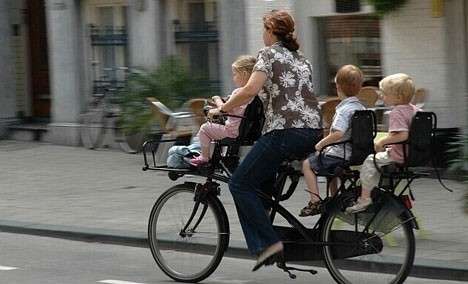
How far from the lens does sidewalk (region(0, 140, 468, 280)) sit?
379 inches

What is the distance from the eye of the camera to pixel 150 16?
17203 millimetres

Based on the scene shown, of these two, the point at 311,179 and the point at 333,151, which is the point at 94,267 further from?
the point at 333,151

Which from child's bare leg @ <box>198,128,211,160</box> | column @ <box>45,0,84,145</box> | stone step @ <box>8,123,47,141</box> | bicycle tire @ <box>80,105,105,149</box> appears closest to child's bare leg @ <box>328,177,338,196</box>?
child's bare leg @ <box>198,128,211,160</box>

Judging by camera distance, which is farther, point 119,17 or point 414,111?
point 119,17

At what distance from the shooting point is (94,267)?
944 cm

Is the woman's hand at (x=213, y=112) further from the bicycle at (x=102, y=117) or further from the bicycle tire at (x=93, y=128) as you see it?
the bicycle tire at (x=93, y=128)

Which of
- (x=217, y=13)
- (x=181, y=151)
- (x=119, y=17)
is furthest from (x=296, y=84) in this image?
(x=119, y=17)

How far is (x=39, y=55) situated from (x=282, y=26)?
42.0 ft

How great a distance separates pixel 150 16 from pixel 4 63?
11.9 ft

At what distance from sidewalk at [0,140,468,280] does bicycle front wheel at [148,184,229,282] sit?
1.10 meters

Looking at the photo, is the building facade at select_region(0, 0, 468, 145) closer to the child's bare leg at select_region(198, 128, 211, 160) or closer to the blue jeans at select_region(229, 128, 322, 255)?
the child's bare leg at select_region(198, 128, 211, 160)

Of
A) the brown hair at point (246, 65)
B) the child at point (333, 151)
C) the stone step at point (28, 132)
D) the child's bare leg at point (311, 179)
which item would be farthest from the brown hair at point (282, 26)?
the stone step at point (28, 132)

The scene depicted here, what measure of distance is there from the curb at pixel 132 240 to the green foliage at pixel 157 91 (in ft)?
14.8

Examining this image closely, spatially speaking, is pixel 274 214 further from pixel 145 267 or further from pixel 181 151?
pixel 145 267
